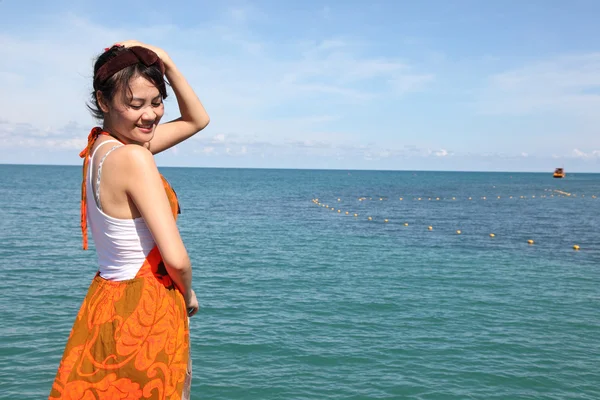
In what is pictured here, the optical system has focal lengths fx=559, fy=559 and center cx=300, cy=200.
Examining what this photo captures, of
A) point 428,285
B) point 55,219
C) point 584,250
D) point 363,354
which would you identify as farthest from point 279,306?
point 55,219

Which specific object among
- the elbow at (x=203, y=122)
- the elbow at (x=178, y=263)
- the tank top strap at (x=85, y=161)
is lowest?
the elbow at (x=178, y=263)

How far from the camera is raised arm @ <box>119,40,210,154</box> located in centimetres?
281

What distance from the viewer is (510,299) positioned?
18.9m

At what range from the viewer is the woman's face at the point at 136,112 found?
7.66ft

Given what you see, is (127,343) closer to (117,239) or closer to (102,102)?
(117,239)

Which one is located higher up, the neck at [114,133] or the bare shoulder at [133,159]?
the neck at [114,133]

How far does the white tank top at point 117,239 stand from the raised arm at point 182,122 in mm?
589

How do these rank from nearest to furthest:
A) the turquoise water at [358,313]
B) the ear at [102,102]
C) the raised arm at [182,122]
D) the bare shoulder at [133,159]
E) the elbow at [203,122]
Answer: the bare shoulder at [133,159]
the ear at [102,102]
the raised arm at [182,122]
the elbow at [203,122]
the turquoise water at [358,313]

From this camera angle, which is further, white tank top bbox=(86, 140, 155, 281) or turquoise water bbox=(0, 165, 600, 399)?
turquoise water bbox=(0, 165, 600, 399)

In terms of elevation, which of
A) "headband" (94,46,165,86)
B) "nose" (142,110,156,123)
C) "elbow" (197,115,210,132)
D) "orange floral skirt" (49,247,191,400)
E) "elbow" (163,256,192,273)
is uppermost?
"headband" (94,46,165,86)

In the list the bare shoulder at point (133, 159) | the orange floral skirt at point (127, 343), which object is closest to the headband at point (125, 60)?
the bare shoulder at point (133, 159)

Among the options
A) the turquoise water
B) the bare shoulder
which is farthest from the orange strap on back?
the turquoise water

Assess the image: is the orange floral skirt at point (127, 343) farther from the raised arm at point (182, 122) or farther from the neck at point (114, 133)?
the raised arm at point (182, 122)

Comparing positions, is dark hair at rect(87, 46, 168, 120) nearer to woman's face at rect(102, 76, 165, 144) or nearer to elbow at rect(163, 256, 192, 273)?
woman's face at rect(102, 76, 165, 144)
